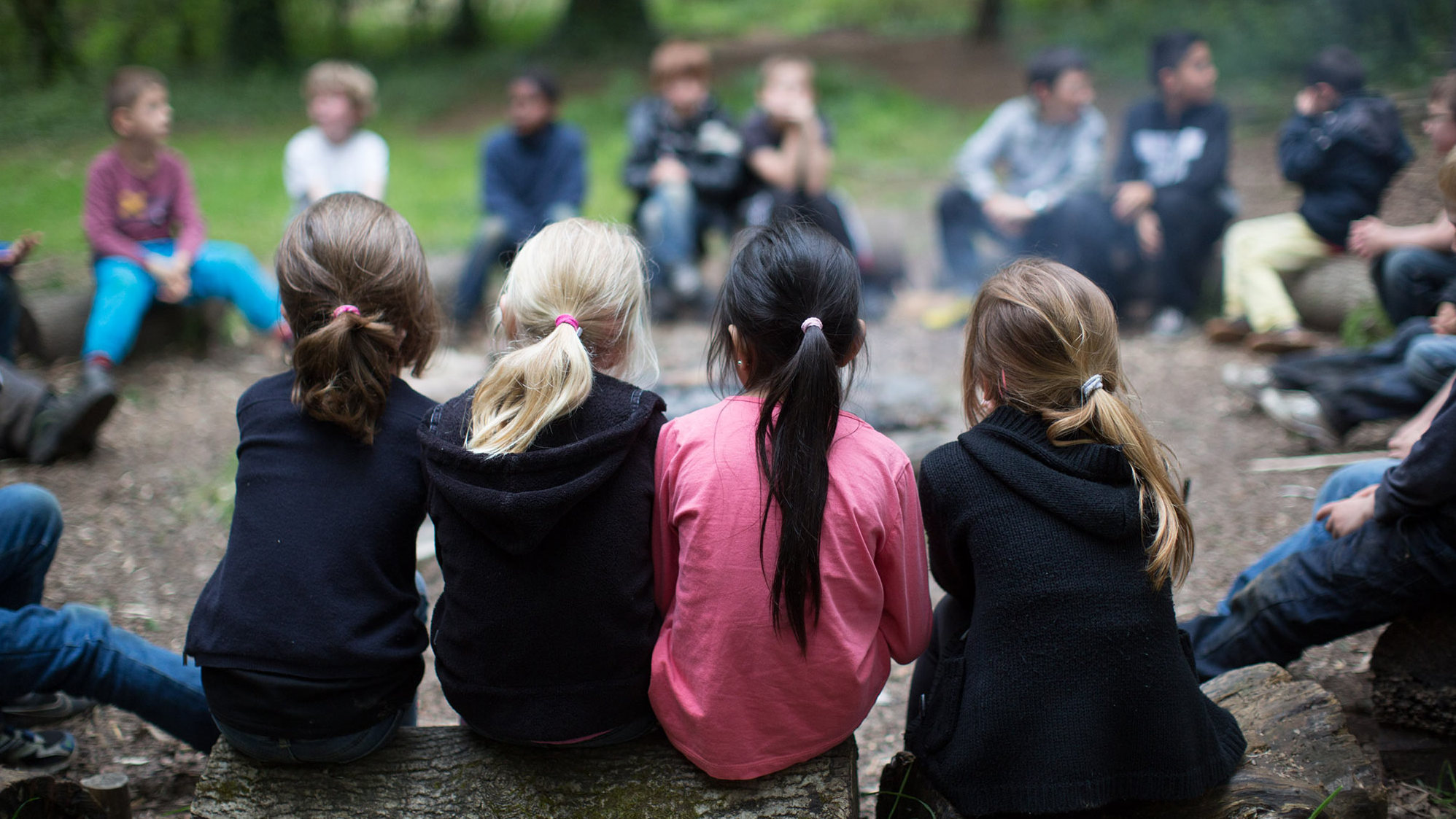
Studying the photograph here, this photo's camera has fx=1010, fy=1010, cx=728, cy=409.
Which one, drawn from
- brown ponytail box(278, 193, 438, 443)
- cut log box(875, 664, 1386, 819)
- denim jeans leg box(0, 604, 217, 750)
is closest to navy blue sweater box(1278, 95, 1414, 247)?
cut log box(875, 664, 1386, 819)

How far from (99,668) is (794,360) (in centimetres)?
166

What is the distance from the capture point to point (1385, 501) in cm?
215

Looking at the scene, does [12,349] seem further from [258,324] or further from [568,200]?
[568,200]

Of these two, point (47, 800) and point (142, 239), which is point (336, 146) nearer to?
point (142, 239)

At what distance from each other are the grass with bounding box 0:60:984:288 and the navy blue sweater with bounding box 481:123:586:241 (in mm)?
1152

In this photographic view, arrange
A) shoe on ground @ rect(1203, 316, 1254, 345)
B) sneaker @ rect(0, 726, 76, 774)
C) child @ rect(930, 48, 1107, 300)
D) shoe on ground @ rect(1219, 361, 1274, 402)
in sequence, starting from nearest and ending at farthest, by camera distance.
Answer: sneaker @ rect(0, 726, 76, 774)
shoe on ground @ rect(1219, 361, 1274, 402)
shoe on ground @ rect(1203, 316, 1254, 345)
child @ rect(930, 48, 1107, 300)

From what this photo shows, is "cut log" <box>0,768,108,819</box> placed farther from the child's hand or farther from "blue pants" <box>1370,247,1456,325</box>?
"blue pants" <box>1370,247,1456,325</box>

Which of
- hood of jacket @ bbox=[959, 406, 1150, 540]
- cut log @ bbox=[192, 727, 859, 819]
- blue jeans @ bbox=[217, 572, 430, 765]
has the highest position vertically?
hood of jacket @ bbox=[959, 406, 1150, 540]

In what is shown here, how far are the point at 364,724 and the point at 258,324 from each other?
12.1ft

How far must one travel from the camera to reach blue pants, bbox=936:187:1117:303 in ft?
18.3

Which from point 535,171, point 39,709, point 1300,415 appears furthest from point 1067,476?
point 535,171

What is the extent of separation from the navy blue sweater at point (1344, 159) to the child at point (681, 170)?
2.93 meters

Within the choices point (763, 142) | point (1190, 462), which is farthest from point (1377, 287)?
point (763, 142)

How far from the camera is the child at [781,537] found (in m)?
1.76
